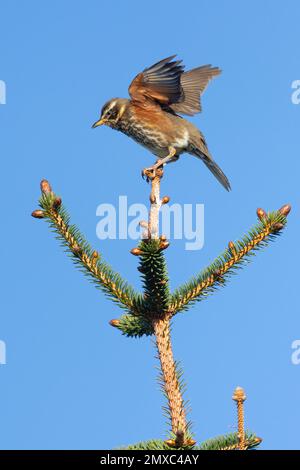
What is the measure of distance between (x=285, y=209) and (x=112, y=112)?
15.8 feet

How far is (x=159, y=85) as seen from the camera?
8.60 meters

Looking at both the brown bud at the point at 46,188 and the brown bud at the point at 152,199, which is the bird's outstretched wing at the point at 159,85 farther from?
the brown bud at the point at 46,188

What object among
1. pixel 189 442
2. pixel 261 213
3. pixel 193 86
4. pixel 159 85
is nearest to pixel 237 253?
pixel 261 213

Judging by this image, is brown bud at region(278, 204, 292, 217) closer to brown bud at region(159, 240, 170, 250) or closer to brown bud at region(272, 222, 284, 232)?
brown bud at region(272, 222, 284, 232)

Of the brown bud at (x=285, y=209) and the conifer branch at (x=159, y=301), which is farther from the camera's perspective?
the brown bud at (x=285, y=209)

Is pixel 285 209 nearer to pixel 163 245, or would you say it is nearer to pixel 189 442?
pixel 163 245

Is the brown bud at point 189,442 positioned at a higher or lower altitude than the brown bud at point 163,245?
lower

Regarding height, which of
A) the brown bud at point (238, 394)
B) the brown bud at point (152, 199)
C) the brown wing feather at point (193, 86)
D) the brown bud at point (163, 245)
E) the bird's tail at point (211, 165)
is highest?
the brown wing feather at point (193, 86)

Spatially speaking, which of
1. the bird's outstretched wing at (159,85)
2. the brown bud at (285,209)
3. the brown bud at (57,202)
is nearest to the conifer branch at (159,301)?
the brown bud at (57,202)

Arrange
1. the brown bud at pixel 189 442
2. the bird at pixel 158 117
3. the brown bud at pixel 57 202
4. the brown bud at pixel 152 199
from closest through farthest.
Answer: the brown bud at pixel 189 442
the brown bud at pixel 57 202
the brown bud at pixel 152 199
the bird at pixel 158 117

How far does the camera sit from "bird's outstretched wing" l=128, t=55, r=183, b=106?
8.23 metres

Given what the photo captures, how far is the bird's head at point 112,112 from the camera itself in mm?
8992

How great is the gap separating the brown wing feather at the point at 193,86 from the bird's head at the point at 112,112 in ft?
2.06

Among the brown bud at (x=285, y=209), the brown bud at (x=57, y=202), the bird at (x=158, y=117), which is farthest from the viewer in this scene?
the bird at (x=158, y=117)
